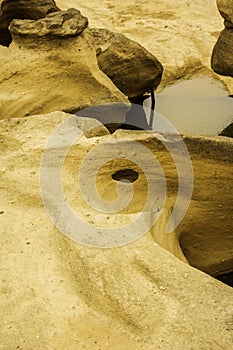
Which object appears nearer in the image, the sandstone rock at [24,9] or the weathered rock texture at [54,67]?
the weathered rock texture at [54,67]

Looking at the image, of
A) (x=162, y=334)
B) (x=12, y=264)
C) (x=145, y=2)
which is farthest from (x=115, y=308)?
(x=145, y=2)

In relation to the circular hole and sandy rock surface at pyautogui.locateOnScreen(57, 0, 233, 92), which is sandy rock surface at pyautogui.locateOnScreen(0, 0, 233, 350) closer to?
the circular hole

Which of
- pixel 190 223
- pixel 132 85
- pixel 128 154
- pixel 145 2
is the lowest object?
pixel 145 2

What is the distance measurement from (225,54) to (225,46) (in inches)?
3.3

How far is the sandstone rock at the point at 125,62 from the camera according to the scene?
5.62 metres

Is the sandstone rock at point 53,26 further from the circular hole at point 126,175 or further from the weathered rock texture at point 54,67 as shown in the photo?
the circular hole at point 126,175

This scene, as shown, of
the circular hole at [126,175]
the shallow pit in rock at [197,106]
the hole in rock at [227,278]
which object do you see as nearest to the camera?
the circular hole at [126,175]

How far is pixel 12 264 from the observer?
2881mm

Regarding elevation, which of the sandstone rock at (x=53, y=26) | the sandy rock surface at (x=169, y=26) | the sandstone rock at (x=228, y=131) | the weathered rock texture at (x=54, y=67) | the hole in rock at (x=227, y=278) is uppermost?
the sandstone rock at (x=53, y=26)

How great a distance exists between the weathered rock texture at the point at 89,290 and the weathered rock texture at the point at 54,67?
4.94 ft

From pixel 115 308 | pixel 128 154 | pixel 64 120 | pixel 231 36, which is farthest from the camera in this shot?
pixel 231 36

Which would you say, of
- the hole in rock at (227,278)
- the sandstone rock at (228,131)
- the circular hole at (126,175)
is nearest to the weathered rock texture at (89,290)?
the circular hole at (126,175)

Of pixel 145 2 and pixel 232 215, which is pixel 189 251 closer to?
pixel 232 215

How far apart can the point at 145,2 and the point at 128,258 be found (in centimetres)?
706
